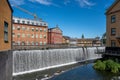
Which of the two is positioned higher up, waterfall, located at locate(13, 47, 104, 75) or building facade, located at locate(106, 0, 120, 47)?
building facade, located at locate(106, 0, 120, 47)

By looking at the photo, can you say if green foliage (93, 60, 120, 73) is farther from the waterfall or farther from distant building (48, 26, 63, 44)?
distant building (48, 26, 63, 44)

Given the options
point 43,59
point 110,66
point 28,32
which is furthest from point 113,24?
point 28,32

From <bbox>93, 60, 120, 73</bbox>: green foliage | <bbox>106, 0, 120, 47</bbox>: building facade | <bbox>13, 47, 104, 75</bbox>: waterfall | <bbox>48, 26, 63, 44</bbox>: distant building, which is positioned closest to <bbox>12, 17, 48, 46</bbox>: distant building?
<bbox>48, 26, 63, 44</bbox>: distant building

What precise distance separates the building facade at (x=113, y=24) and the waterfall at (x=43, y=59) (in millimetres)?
8475

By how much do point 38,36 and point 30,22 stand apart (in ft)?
18.4

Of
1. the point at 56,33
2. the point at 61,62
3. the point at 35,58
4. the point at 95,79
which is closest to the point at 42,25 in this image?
the point at 56,33

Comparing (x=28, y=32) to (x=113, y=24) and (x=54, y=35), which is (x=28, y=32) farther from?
(x=113, y=24)

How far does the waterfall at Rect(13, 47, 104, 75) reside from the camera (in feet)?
64.4

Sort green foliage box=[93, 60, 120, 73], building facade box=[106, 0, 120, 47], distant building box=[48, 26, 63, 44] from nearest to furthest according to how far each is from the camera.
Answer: green foliage box=[93, 60, 120, 73] → building facade box=[106, 0, 120, 47] → distant building box=[48, 26, 63, 44]

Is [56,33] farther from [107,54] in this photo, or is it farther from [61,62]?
[107,54]

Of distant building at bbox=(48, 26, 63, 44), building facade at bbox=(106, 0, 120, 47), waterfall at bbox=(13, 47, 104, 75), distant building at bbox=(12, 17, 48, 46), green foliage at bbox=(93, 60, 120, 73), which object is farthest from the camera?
distant building at bbox=(48, 26, 63, 44)

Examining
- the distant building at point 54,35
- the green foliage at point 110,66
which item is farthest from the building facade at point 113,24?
the distant building at point 54,35

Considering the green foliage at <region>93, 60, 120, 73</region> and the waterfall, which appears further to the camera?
the waterfall

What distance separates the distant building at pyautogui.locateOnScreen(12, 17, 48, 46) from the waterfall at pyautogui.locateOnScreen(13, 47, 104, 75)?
20.2 metres
